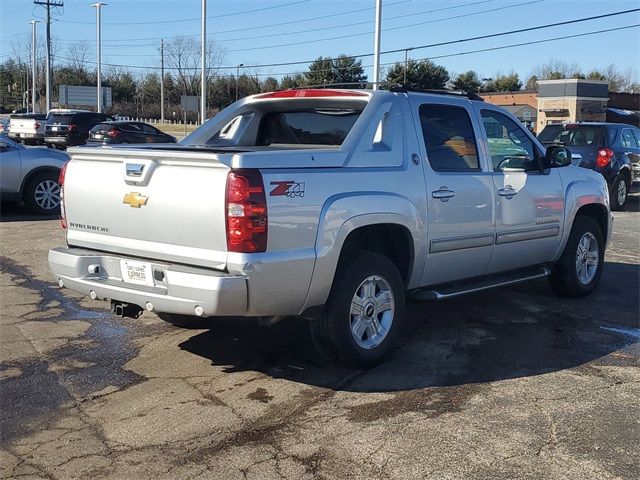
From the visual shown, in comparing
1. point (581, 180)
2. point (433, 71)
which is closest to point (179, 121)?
point (433, 71)

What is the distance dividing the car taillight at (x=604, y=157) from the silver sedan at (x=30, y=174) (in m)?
11.0

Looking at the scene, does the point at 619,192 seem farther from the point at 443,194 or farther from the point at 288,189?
the point at 288,189

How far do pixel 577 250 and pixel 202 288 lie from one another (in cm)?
456

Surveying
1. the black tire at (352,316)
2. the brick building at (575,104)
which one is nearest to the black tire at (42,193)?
the black tire at (352,316)

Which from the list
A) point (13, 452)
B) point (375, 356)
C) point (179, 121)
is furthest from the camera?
point (179, 121)

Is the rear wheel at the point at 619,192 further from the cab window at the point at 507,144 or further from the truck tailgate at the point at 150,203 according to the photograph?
the truck tailgate at the point at 150,203

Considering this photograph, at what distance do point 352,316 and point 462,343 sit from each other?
1283 mm

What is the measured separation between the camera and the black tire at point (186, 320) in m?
5.89

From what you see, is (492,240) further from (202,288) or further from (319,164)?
(202,288)

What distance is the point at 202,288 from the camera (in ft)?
13.7

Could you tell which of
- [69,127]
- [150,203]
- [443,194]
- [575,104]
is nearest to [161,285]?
[150,203]

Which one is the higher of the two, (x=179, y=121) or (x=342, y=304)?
(x=179, y=121)

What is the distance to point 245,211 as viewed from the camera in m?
4.13

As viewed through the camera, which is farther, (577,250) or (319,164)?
(577,250)
